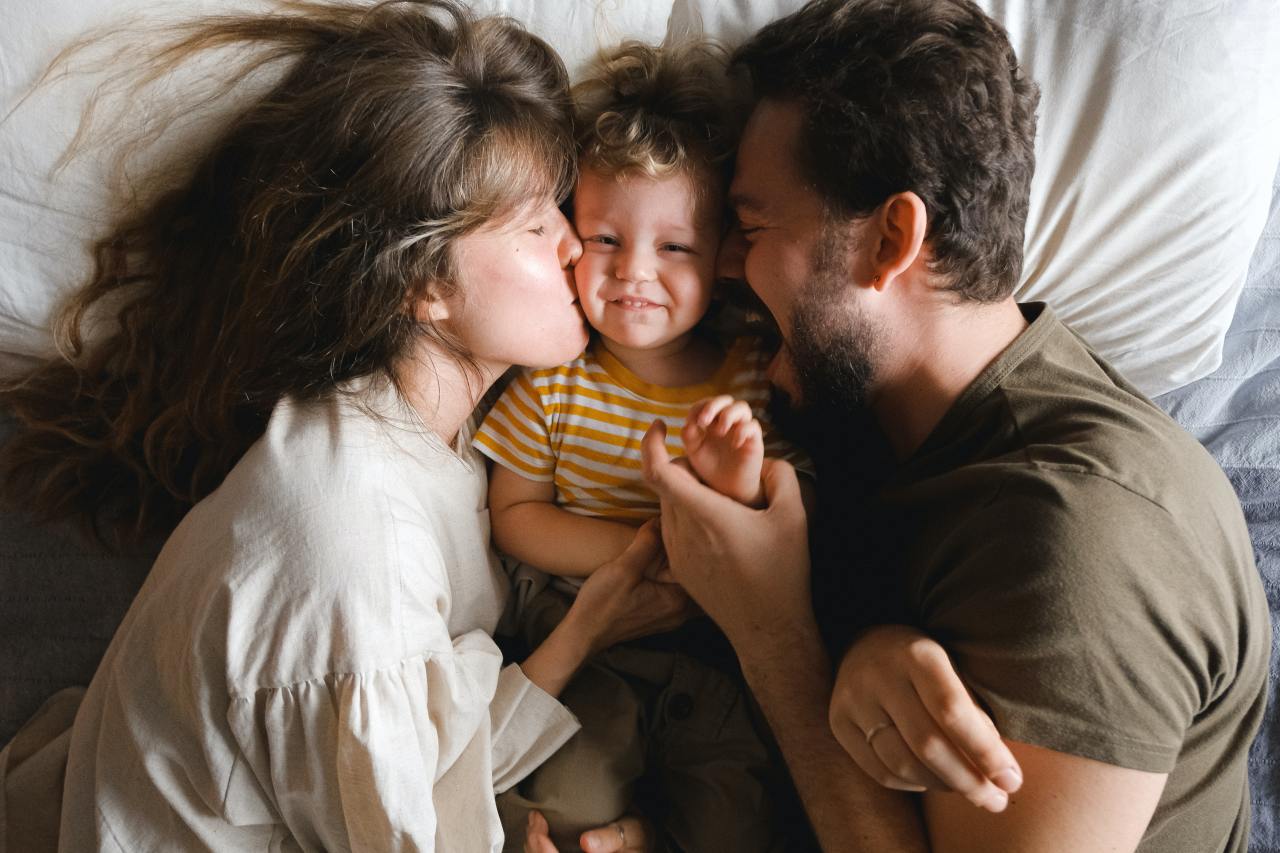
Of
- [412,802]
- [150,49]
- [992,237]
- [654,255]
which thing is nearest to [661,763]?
[412,802]

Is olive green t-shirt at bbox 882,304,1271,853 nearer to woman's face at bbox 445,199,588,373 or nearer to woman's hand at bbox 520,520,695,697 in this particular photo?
woman's hand at bbox 520,520,695,697

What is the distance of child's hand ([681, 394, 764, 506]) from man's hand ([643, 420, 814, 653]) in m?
0.02

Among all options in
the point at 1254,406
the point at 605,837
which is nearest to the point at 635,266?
the point at 605,837

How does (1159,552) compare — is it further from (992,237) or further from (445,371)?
(445,371)

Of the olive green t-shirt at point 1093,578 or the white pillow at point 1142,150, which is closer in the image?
the olive green t-shirt at point 1093,578

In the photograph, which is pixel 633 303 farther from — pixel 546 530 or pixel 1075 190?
pixel 1075 190

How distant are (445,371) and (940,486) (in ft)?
2.06

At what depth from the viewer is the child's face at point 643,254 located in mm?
1221

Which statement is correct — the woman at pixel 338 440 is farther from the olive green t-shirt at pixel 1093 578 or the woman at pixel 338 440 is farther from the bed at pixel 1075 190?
the olive green t-shirt at pixel 1093 578

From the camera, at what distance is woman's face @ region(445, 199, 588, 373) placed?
121 centimetres

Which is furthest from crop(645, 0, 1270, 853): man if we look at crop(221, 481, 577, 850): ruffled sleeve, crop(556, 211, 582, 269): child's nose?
crop(221, 481, 577, 850): ruffled sleeve

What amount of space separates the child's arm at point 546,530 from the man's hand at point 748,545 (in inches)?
7.1

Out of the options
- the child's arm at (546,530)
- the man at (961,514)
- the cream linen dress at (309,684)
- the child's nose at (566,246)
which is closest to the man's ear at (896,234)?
the man at (961,514)

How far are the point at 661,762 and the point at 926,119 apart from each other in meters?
0.87
